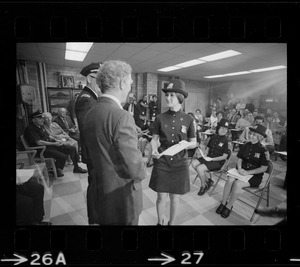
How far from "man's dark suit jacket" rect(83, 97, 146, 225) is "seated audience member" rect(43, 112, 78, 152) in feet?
6.46

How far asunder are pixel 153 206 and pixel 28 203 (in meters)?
1.43

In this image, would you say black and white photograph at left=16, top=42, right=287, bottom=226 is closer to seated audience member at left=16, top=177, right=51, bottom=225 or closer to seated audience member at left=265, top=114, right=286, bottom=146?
seated audience member at left=16, top=177, right=51, bottom=225

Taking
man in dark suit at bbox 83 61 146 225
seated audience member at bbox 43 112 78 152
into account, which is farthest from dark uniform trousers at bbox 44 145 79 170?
man in dark suit at bbox 83 61 146 225

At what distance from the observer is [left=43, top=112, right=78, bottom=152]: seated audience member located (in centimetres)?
274

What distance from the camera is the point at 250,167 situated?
81.6 inches

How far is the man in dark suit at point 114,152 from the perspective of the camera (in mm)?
1053

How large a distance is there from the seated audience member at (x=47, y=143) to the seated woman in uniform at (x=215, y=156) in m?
2.16
